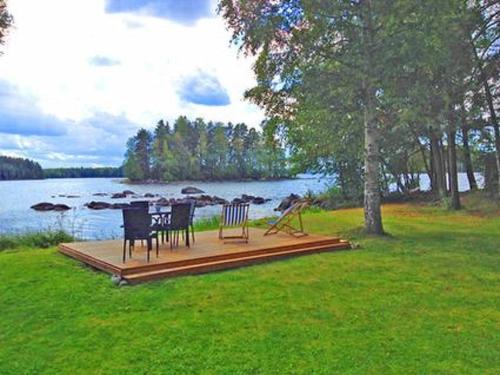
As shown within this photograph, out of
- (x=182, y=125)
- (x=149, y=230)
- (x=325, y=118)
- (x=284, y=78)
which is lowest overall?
(x=149, y=230)

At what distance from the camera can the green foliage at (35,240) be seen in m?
9.28

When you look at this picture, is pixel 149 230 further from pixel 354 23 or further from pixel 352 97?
pixel 354 23

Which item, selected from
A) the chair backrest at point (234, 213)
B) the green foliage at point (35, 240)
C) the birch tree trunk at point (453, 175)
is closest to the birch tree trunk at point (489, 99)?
the birch tree trunk at point (453, 175)

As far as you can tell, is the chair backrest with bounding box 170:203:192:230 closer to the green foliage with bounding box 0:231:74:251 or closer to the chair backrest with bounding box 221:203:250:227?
the chair backrest with bounding box 221:203:250:227

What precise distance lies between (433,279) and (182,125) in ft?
204

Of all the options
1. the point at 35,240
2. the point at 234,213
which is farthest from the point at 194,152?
the point at 234,213

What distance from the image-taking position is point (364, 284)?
17.8 feet

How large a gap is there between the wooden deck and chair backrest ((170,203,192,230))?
0.40 meters

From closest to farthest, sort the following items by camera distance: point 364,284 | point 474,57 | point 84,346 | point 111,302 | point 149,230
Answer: point 84,346 < point 111,302 < point 364,284 < point 149,230 < point 474,57

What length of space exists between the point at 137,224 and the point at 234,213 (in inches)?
105

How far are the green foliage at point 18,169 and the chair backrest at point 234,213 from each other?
67946 mm

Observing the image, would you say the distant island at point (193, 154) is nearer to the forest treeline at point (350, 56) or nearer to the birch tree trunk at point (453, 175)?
the birch tree trunk at point (453, 175)

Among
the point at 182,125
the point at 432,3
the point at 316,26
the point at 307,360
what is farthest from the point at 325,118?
the point at 182,125

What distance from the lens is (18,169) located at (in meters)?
73.4
